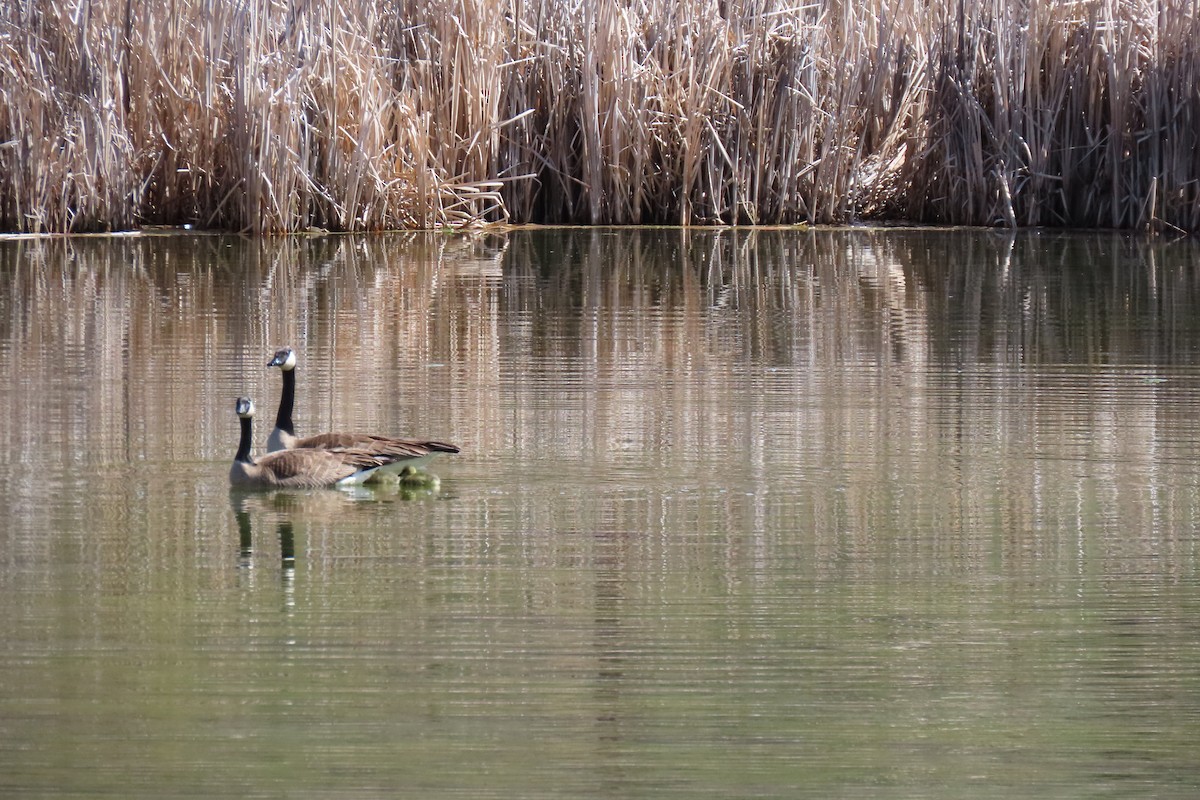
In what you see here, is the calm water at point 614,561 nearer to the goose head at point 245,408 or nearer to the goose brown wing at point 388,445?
the goose brown wing at point 388,445

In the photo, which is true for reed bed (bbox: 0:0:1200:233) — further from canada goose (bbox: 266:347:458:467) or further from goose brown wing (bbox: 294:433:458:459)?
goose brown wing (bbox: 294:433:458:459)

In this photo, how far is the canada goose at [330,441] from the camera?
6668 mm

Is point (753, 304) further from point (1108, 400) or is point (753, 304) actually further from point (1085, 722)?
point (1085, 722)

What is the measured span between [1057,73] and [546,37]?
4203 millimetres

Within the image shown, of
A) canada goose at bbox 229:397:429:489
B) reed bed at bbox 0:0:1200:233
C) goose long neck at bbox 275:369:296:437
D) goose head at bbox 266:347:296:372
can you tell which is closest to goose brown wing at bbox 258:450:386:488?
canada goose at bbox 229:397:429:489

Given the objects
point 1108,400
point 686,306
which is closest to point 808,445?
point 1108,400

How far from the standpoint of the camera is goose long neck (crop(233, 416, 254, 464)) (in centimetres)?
669

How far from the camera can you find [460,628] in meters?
4.89

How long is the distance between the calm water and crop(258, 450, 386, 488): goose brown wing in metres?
0.07

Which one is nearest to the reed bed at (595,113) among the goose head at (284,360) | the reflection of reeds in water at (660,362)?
the reflection of reeds in water at (660,362)

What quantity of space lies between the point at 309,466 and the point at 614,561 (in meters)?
1.57

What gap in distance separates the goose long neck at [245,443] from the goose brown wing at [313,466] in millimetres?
47

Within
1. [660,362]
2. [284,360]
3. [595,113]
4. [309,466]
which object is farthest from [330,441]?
[595,113]

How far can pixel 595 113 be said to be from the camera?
631 inches
